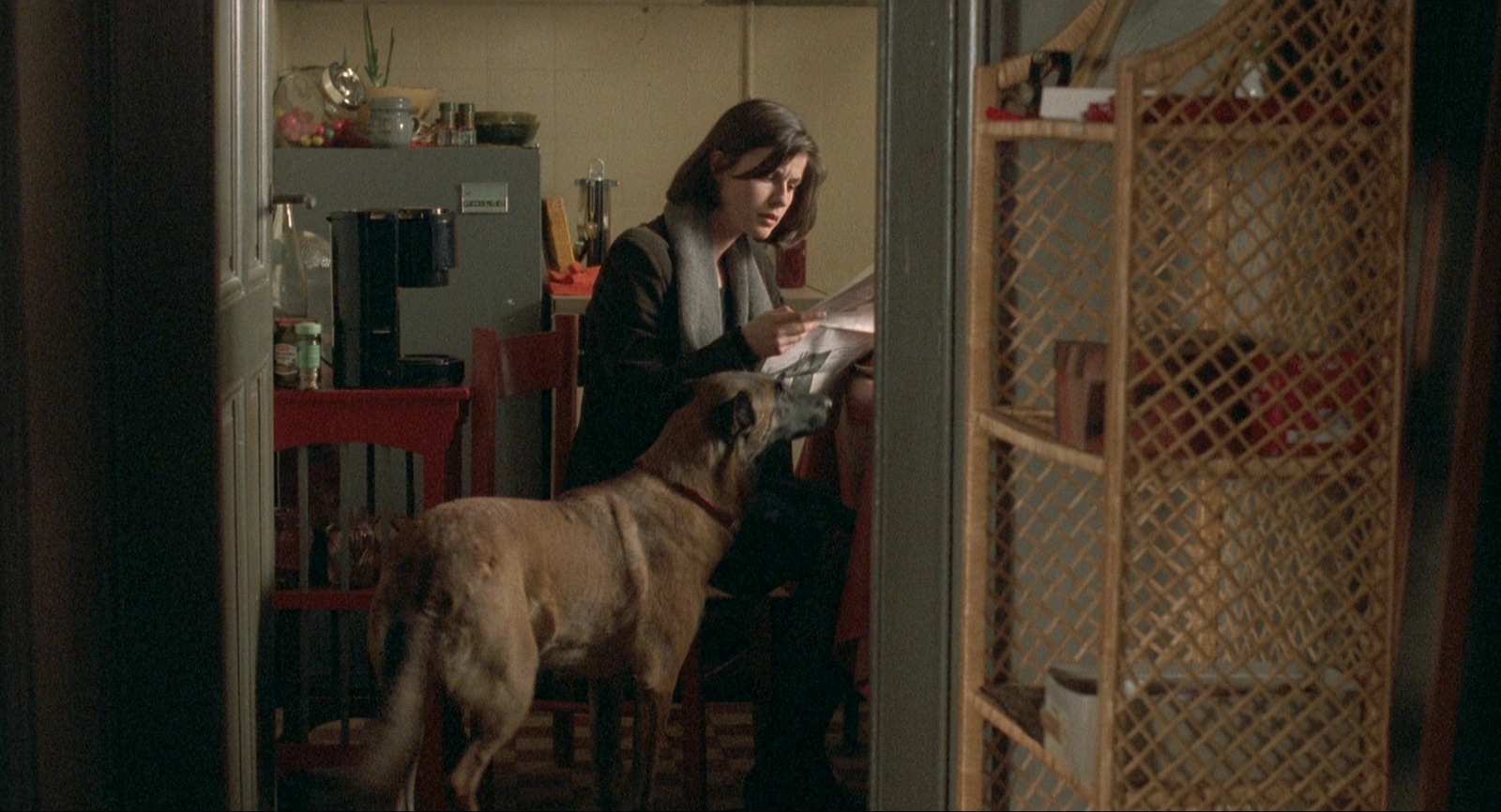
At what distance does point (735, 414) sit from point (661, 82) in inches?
122

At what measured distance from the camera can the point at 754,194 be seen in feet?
10.3

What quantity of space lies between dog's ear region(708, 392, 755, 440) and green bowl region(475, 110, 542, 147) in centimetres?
211

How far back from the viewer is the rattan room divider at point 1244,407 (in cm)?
139

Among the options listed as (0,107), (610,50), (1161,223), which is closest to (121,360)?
(0,107)

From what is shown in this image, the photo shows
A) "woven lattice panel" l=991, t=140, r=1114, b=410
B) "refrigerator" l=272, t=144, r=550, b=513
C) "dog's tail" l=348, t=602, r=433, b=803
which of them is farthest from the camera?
"refrigerator" l=272, t=144, r=550, b=513

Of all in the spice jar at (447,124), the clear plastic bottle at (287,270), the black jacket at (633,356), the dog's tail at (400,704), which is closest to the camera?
the dog's tail at (400,704)

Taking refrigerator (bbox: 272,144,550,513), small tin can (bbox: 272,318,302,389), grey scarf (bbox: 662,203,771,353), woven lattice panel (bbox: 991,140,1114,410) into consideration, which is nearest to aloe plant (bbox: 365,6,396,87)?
refrigerator (bbox: 272,144,550,513)

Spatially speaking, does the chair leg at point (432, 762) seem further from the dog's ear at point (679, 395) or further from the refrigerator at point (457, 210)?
the refrigerator at point (457, 210)

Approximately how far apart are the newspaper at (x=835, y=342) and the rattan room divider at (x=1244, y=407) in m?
1.35

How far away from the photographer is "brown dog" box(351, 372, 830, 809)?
251 cm

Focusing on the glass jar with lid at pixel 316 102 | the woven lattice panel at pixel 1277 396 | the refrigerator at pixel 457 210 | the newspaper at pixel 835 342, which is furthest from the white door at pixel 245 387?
the glass jar with lid at pixel 316 102

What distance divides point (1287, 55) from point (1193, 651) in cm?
61

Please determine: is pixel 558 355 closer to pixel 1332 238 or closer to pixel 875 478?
pixel 875 478

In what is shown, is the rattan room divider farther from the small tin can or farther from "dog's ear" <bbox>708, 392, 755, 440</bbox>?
the small tin can
